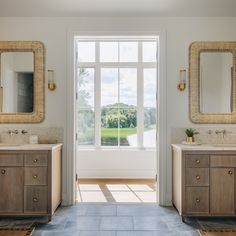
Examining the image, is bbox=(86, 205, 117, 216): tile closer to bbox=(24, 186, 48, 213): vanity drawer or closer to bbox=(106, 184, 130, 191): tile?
bbox=(24, 186, 48, 213): vanity drawer

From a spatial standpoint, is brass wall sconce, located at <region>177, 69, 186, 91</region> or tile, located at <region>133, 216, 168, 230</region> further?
brass wall sconce, located at <region>177, 69, 186, 91</region>

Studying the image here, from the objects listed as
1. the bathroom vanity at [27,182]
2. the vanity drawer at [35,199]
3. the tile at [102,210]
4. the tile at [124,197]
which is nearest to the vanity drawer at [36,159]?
the bathroom vanity at [27,182]

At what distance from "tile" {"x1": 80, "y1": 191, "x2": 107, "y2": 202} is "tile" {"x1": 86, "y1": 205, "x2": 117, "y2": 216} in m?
0.37

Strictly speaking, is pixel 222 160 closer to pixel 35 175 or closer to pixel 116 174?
pixel 35 175

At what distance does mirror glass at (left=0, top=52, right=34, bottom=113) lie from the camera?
4.10 meters

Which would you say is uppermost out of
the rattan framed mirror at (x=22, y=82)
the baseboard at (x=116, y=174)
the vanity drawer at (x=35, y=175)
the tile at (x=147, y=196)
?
the rattan framed mirror at (x=22, y=82)

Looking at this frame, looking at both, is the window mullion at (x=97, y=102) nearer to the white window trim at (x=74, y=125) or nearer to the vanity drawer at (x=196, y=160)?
the white window trim at (x=74, y=125)

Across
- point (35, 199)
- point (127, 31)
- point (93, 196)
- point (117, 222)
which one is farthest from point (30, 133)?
point (127, 31)

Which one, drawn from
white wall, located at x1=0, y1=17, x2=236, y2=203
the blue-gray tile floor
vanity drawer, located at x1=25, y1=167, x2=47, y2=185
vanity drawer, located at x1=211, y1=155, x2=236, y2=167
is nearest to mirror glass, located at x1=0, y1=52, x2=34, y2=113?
white wall, located at x1=0, y1=17, x2=236, y2=203

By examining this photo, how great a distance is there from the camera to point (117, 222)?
3.47m

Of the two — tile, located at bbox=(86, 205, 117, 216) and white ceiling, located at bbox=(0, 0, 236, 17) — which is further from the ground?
white ceiling, located at bbox=(0, 0, 236, 17)

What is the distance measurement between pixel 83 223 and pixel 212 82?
2447 mm

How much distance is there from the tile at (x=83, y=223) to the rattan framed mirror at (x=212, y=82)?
5.95 feet

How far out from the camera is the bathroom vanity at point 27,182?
3.54 meters
